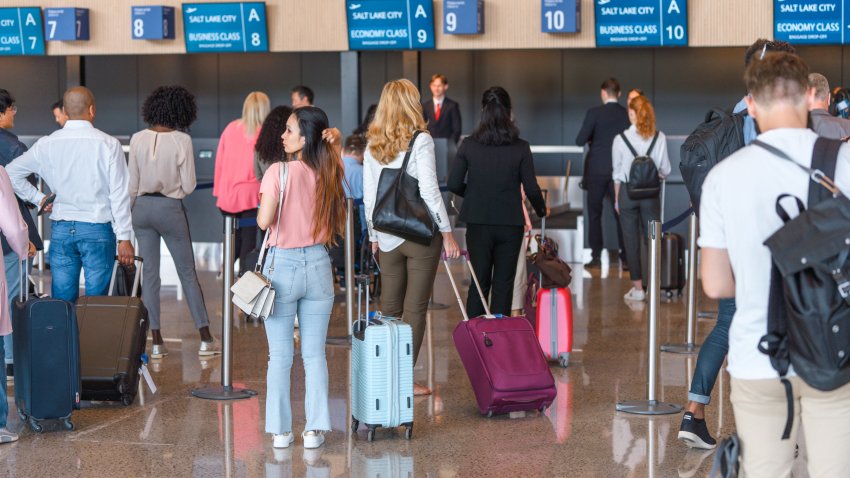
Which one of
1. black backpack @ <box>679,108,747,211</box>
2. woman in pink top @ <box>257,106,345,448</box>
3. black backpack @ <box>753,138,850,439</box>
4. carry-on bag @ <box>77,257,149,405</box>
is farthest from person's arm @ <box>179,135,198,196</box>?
black backpack @ <box>753,138,850,439</box>

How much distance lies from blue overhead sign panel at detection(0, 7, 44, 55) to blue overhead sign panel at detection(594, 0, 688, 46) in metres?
6.04

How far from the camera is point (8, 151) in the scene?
639 cm

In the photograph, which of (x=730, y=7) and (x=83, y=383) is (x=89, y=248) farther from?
(x=730, y=7)

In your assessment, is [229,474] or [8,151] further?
[8,151]

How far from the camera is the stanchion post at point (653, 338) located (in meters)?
5.52

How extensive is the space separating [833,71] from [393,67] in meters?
6.06

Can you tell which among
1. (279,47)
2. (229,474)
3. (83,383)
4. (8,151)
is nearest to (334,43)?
(279,47)

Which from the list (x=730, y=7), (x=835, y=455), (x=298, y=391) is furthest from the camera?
(x=730, y=7)

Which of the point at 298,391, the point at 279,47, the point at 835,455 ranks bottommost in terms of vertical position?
the point at 298,391

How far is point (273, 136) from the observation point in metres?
7.51

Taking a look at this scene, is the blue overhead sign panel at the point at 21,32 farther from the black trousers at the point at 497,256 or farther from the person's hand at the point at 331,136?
the person's hand at the point at 331,136

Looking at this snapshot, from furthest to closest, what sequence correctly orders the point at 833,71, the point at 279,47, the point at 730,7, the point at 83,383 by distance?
the point at 833,71 → the point at 279,47 → the point at 730,7 → the point at 83,383

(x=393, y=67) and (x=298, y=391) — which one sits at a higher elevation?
(x=393, y=67)

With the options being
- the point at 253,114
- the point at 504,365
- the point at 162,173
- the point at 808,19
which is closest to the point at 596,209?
the point at 808,19
